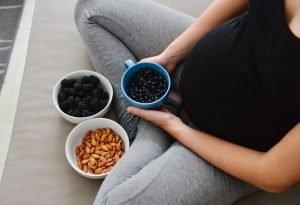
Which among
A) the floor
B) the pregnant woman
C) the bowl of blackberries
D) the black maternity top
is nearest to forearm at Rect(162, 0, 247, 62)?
the pregnant woman

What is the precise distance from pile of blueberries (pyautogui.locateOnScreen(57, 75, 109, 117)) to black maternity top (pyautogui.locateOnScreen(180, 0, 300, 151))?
0.31 metres

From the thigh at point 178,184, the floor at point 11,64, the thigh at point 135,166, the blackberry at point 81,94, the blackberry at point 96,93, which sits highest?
the thigh at point 178,184

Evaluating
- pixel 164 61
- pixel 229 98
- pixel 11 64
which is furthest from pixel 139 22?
pixel 11 64

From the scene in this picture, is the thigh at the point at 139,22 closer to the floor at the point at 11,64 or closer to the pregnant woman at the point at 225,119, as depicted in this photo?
the pregnant woman at the point at 225,119

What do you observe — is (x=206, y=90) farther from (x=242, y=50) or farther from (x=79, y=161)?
(x=79, y=161)

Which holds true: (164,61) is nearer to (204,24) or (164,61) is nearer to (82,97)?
(204,24)

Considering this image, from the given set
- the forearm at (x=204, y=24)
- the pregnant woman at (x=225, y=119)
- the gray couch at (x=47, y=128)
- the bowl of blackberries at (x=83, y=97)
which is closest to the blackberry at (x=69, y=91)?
the bowl of blackberries at (x=83, y=97)

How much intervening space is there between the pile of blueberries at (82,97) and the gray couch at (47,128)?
78 millimetres

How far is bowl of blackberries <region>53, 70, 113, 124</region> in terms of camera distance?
1.02 metres

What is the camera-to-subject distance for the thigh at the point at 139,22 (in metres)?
0.99

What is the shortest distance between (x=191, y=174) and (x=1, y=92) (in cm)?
79

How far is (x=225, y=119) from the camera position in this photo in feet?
2.52

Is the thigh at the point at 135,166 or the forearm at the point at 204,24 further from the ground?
the forearm at the point at 204,24

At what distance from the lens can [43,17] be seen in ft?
4.28
